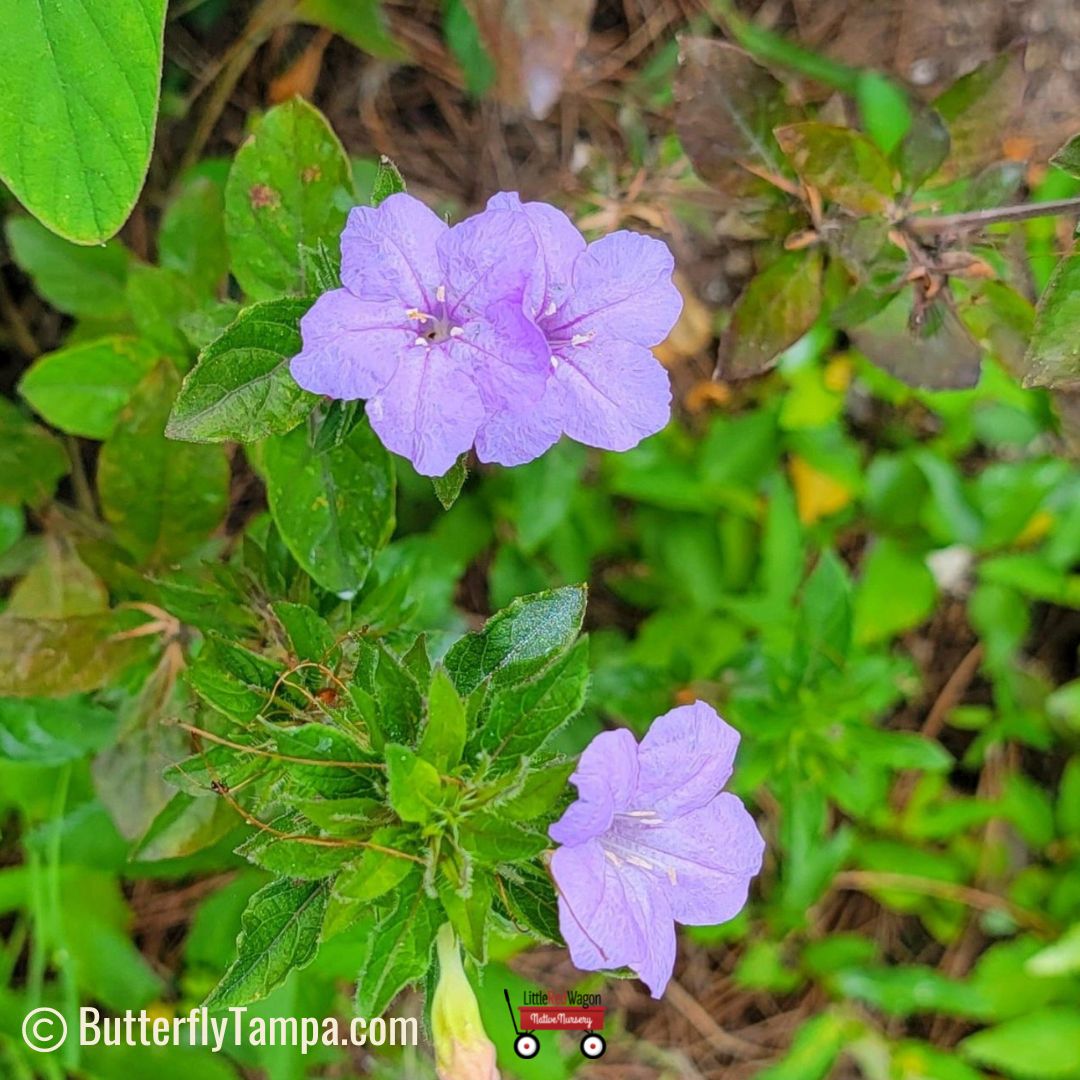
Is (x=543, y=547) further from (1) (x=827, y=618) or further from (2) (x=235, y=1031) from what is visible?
(2) (x=235, y=1031)

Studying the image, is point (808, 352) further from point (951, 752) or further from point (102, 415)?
point (102, 415)

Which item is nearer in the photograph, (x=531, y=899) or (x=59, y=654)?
(x=531, y=899)

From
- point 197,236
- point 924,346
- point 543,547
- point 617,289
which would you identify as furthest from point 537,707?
point 543,547

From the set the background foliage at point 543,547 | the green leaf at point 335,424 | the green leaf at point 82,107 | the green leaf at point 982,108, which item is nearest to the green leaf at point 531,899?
the background foliage at point 543,547

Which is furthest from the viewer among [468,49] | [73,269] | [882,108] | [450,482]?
[882,108]

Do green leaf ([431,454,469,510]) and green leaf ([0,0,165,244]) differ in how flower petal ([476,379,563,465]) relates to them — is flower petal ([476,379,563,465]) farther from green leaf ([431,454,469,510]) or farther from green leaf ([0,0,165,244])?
green leaf ([0,0,165,244])

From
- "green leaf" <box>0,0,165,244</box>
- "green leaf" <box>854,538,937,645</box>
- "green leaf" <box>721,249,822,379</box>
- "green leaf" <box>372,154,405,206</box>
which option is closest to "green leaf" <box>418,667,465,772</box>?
"green leaf" <box>372,154,405,206</box>

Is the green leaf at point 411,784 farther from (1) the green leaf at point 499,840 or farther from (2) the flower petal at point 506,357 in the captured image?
(2) the flower petal at point 506,357
